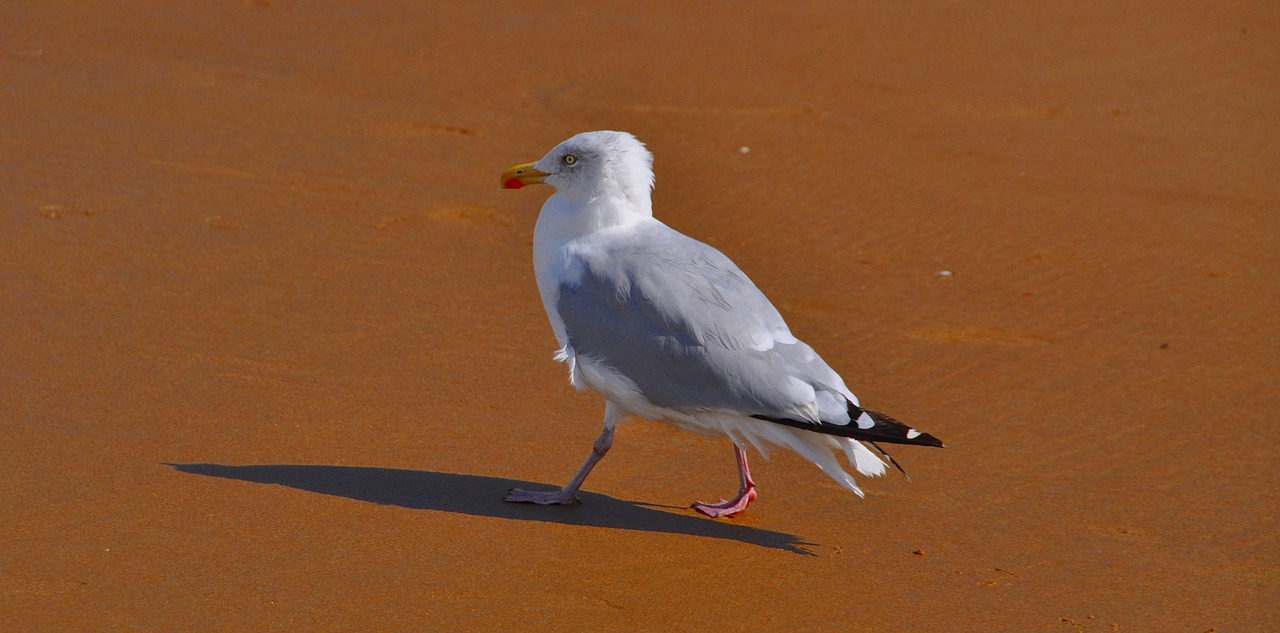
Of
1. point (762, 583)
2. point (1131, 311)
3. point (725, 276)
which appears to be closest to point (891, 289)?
point (1131, 311)

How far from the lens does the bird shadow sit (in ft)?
14.9

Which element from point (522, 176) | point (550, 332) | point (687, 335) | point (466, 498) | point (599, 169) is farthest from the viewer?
point (550, 332)

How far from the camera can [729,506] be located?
4.66 m

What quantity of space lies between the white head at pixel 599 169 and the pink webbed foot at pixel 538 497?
107cm

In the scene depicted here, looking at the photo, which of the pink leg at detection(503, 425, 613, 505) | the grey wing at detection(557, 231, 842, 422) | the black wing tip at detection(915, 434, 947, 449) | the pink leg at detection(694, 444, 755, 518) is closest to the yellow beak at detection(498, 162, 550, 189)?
the grey wing at detection(557, 231, 842, 422)

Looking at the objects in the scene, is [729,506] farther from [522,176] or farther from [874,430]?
[522,176]

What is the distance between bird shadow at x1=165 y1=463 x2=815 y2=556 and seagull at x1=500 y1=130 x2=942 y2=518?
7 cm

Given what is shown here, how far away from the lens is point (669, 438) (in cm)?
540

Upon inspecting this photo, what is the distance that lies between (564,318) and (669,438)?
37.3 inches

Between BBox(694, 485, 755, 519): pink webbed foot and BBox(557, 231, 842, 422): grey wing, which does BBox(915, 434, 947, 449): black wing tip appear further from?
BBox(694, 485, 755, 519): pink webbed foot

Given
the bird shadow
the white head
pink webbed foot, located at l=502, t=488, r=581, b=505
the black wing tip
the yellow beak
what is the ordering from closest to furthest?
the black wing tip, the bird shadow, pink webbed foot, located at l=502, t=488, r=581, b=505, the white head, the yellow beak

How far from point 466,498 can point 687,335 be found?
973mm

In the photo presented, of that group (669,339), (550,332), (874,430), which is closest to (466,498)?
(669,339)

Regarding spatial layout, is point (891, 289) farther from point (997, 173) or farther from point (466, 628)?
point (466, 628)
